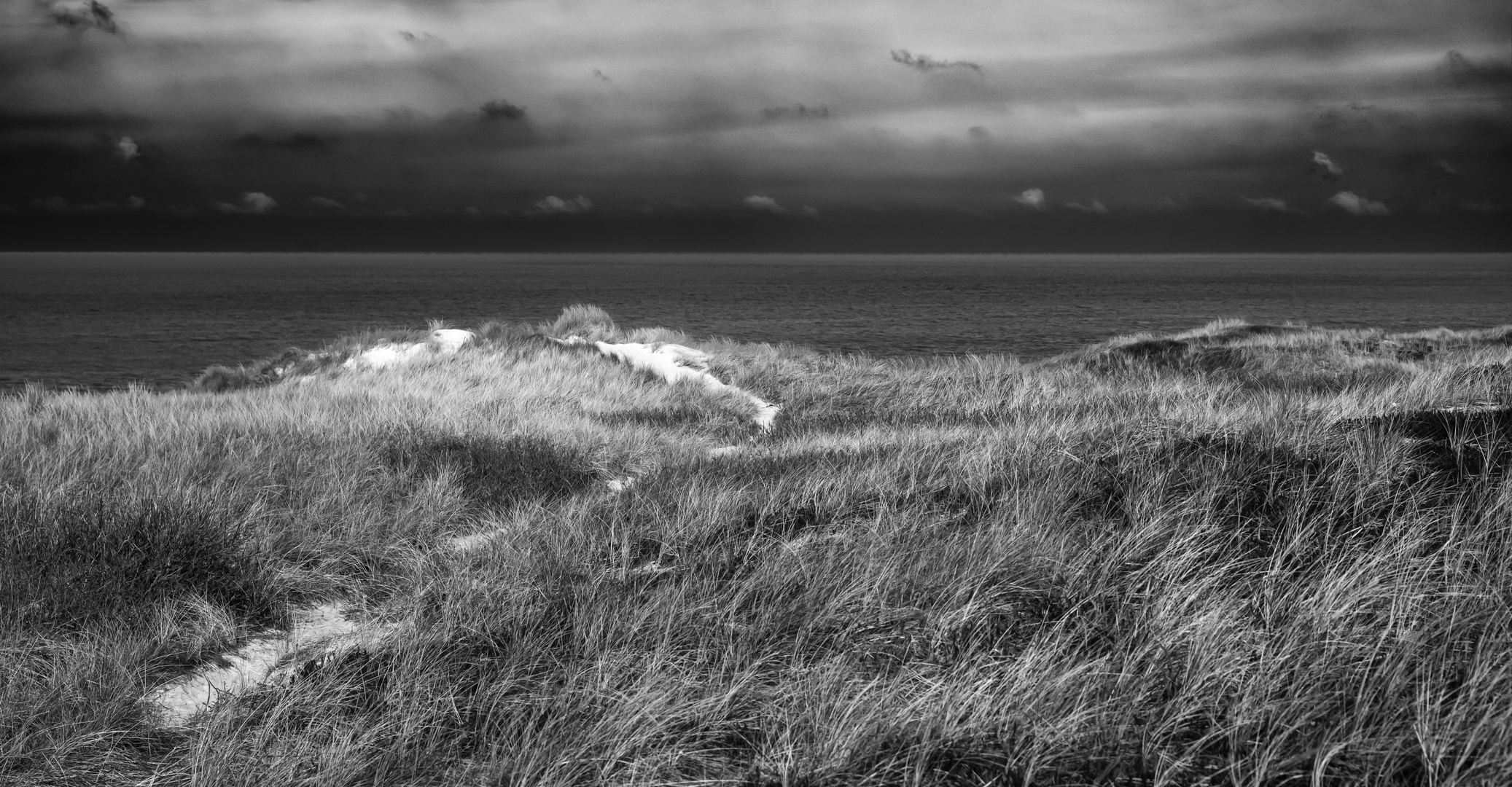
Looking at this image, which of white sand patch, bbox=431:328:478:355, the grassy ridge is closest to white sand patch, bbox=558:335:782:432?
white sand patch, bbox=431:328:478:355

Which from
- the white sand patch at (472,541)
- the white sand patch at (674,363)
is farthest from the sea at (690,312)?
the white sand patch at (472,541)

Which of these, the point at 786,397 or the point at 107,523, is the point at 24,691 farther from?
the point at 786,397

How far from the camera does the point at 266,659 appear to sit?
18.1 feet

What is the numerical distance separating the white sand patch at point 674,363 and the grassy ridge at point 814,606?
27.3 feet

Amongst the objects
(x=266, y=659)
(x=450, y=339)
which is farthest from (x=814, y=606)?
(x=450, y=339)

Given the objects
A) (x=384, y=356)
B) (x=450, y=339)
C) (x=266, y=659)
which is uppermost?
(x=450, y=339)

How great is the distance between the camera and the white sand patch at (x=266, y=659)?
4.74 metres

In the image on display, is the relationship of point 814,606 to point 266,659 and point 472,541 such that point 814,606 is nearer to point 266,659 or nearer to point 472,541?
point 266,659

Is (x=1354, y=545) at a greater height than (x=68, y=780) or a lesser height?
greater

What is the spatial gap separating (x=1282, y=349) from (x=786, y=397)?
559 inches

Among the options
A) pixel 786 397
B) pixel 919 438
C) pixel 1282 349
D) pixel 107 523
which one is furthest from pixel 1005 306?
pixel 107 523

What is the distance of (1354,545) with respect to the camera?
16.7 ft

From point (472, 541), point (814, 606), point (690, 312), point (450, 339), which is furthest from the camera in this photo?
point (690, 312)

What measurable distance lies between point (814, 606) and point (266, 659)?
10.8 feet
